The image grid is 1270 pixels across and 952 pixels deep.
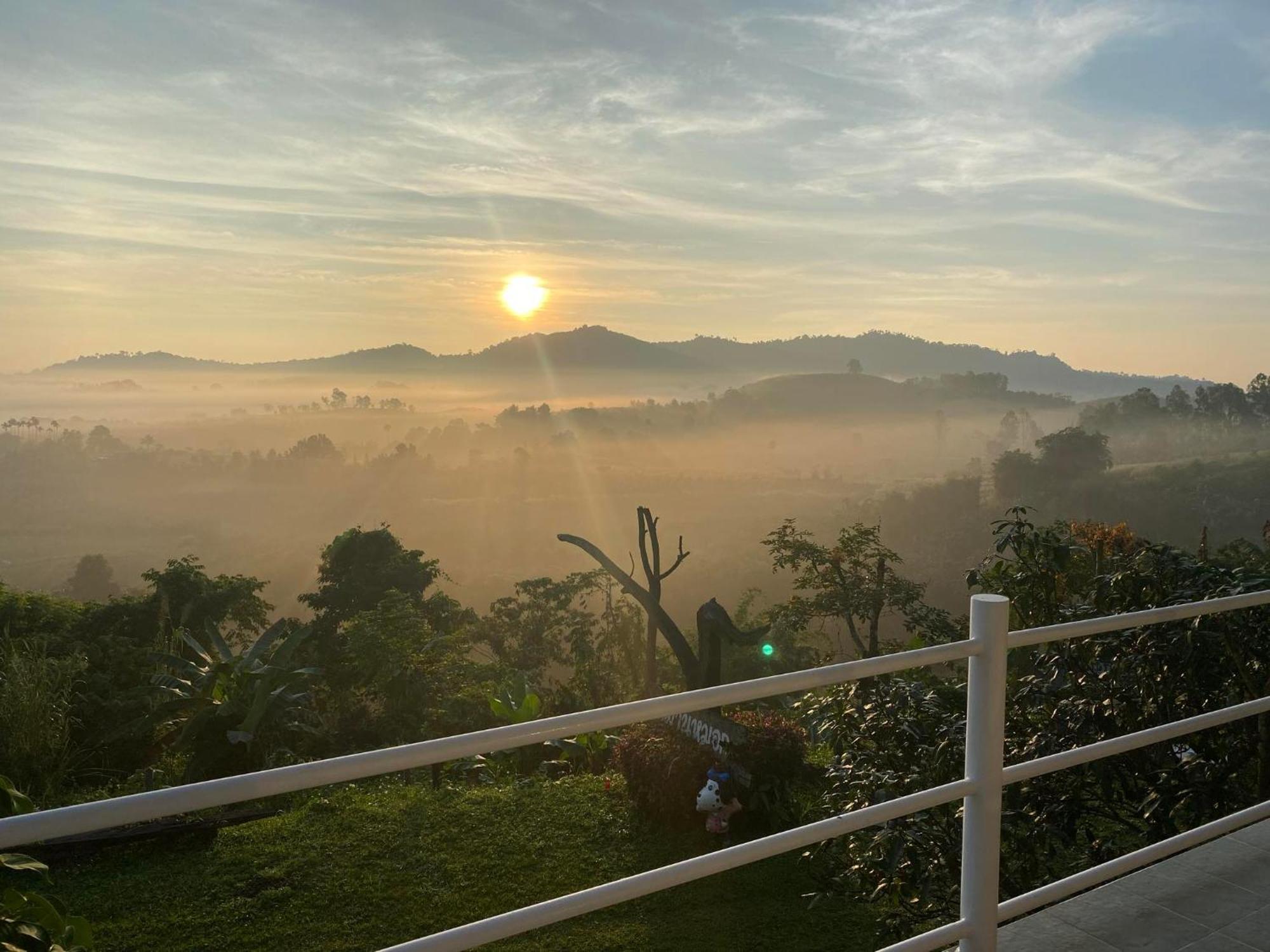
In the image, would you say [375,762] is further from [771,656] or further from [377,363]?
[377,363]

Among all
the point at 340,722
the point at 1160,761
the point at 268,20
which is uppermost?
the point at 268,20

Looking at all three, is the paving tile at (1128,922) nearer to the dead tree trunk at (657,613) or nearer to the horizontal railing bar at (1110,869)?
the horizontal railing bar at (1110,869)

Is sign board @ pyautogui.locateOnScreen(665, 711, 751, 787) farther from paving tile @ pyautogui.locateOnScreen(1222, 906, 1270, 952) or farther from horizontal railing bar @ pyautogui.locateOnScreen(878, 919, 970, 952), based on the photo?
horizontal railing bar @ pyautogui.locateOnScreen(878, 919, 970, 952)

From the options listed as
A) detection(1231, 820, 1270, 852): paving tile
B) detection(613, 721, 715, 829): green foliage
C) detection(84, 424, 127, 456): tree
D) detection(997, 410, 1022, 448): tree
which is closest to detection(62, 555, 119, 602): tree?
detection(84, 424, 127, 456): tree

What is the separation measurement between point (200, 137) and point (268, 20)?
17.8 meters

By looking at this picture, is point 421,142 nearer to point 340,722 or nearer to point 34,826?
point 340,722

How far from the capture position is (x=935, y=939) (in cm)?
176

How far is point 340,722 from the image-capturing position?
44.9 ft

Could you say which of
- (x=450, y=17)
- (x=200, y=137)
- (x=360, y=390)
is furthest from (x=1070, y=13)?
(x=360, y=390)

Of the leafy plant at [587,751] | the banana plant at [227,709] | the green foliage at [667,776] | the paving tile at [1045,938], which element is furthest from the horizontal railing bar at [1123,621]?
the banana plant at [227,709]

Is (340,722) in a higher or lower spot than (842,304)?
lower

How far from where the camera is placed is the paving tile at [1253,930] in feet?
6.77

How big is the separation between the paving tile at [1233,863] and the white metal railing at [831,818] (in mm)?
151

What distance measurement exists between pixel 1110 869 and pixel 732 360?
246 feet
